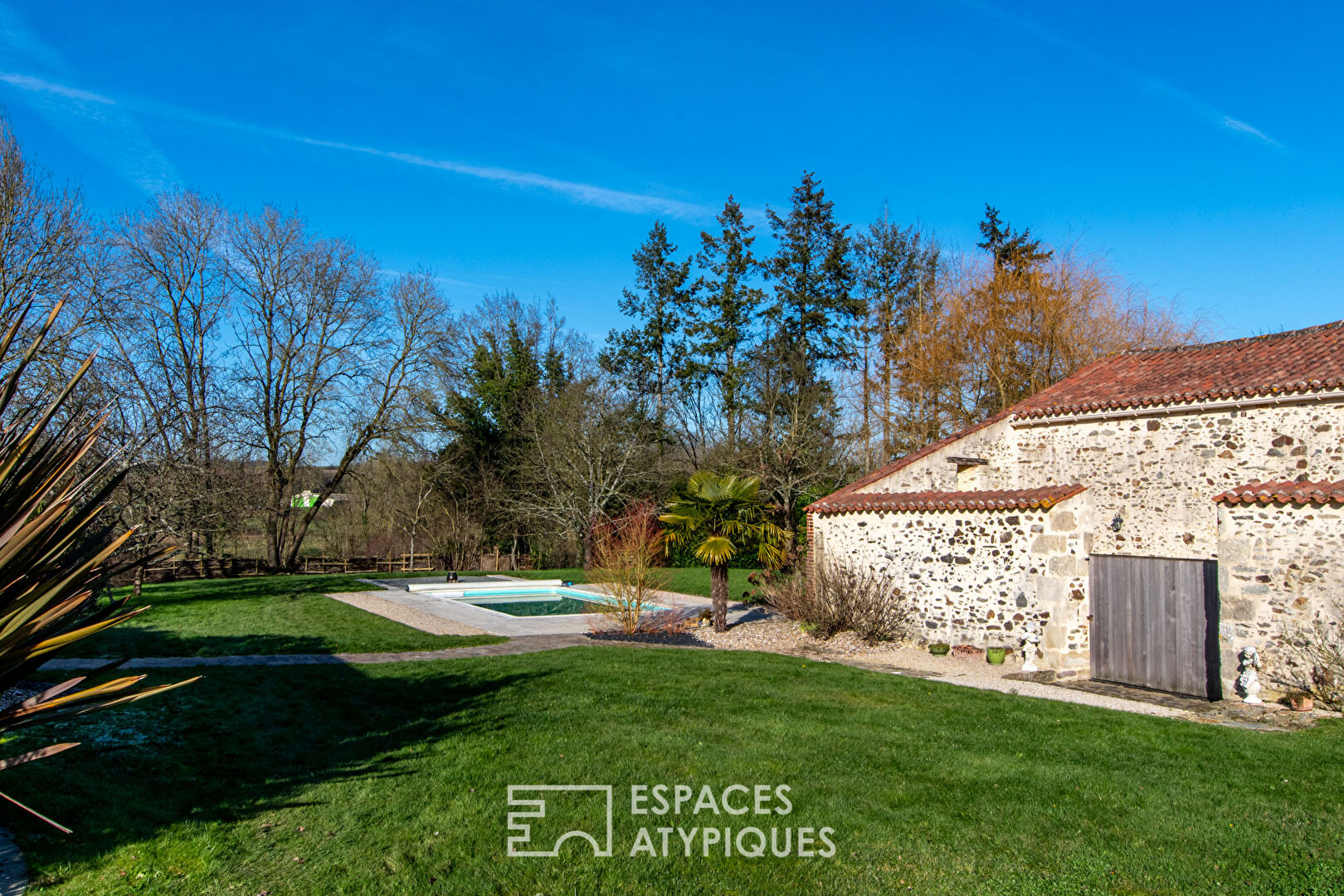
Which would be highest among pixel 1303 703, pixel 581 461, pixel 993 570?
pixel 581 461

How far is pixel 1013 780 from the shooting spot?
5.89 m

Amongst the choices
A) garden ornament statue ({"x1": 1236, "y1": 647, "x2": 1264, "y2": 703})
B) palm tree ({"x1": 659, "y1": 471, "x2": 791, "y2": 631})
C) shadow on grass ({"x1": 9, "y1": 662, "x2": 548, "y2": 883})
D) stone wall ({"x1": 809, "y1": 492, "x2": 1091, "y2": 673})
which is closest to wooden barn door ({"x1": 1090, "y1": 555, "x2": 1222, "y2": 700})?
stone wall ({"x1": 809, "y1": 492, "x2": 1091, "y2": 673})

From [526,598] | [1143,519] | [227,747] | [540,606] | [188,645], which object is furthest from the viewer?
[526,598]

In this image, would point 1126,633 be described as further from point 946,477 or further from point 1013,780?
point 1013,780

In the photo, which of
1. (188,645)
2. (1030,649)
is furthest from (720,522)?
(188,645)

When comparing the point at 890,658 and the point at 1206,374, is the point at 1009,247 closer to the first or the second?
the point at 1206,374

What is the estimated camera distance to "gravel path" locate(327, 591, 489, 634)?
14.2 m

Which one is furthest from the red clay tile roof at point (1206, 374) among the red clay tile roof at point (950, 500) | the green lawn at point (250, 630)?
the green lawn at point (250, 630)

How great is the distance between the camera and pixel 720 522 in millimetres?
14203

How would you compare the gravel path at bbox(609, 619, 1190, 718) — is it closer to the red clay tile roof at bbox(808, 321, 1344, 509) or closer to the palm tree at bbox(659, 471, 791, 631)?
the palm tree at bbox(659, 471, 791, 631)

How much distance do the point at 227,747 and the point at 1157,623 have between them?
36.3 feet

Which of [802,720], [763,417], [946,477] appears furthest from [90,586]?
[763,417]

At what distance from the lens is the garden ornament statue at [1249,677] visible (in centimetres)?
938

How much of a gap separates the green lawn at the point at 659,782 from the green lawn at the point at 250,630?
2.74m
